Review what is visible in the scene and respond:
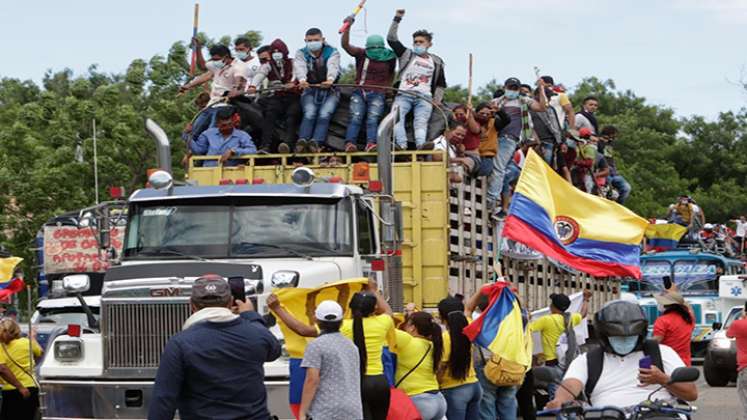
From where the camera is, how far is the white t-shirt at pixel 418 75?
60.5 feet

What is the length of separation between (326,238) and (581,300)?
611 cm

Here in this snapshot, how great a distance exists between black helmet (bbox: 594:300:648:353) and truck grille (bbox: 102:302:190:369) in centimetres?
559

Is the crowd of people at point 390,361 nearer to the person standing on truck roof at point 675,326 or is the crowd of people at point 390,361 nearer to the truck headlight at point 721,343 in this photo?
the person standing on truck roof at point 675,326

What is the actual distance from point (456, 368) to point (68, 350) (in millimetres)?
3323

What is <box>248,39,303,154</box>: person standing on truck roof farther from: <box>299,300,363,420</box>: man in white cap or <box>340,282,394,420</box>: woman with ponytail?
<box>299,300,363,420</box>: man in white cap

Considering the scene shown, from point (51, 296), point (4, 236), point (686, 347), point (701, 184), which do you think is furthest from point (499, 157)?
point (701, 184)

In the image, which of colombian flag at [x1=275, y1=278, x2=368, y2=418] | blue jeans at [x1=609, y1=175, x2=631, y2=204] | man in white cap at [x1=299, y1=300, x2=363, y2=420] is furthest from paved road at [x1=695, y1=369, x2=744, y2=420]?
man in white cap at [x1=299, y1=300, x2=363, y2=420]

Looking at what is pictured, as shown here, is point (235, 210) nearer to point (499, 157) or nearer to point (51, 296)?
point (499, 157)

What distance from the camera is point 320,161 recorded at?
56.6ft

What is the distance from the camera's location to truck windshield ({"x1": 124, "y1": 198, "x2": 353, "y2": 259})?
14719mm

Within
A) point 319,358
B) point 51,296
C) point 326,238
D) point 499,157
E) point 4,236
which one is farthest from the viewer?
point 4,236

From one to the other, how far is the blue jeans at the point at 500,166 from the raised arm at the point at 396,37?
162 centimetres

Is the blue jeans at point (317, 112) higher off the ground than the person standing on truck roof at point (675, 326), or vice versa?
the blue jeans at point (317, 112)

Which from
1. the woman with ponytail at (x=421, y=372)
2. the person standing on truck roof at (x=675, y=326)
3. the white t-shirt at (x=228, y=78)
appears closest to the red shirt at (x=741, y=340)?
the person standing on truck roof at (x=675, y=326)
